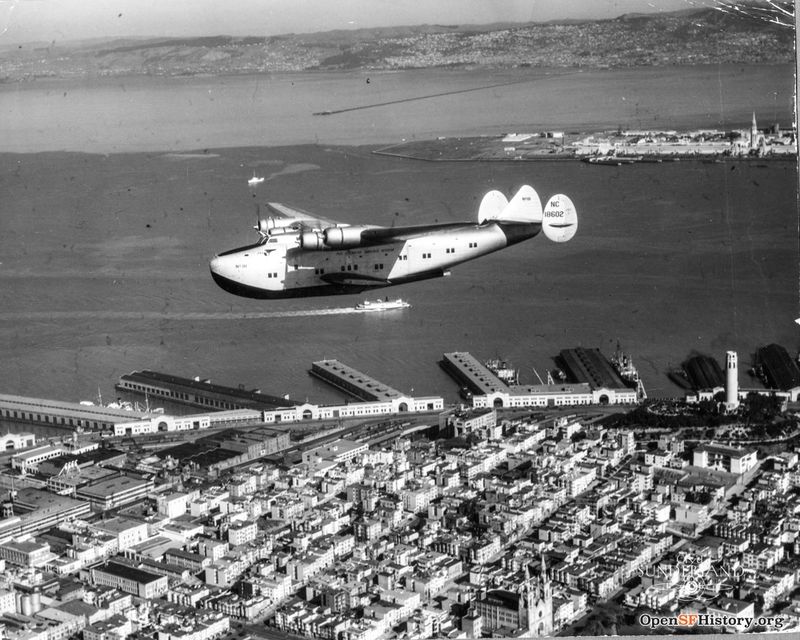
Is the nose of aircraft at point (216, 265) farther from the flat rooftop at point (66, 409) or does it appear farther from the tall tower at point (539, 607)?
the flat rooftop at point (66, 409)

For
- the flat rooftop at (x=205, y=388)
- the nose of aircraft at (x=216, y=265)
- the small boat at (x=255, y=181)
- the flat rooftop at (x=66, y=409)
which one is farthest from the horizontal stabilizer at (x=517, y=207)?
the flat rooftop at (x=66, y=409)

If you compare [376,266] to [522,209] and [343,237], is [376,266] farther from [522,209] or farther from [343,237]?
[522,209]

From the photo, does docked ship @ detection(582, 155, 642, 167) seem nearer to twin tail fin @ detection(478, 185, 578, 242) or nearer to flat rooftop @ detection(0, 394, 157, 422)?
twin tail fin @ detection(478, 185, 578, 242)

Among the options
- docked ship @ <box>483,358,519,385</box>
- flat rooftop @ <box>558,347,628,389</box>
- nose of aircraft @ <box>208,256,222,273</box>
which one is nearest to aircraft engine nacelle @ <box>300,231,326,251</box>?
nose of aircraft @ <box>208,256,222,273</box>

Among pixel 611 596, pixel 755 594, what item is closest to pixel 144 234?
pixel 611 596

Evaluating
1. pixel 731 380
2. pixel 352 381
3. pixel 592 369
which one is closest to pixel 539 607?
pixel 352 381

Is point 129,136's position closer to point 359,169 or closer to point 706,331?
point 359,169

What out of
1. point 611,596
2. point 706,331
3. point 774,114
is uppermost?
point 774,114
